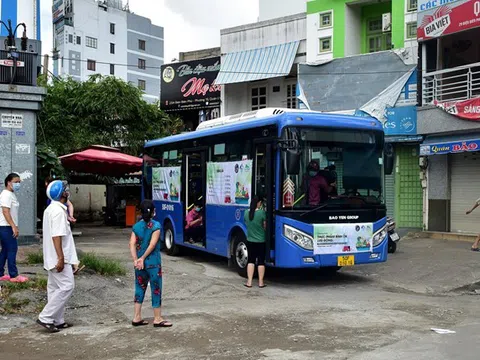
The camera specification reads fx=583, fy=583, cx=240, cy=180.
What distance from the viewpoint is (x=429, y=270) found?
501 inches

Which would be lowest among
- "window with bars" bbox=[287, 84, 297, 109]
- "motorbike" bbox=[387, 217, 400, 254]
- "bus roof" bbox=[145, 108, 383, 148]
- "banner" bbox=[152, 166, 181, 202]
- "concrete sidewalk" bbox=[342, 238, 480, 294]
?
"concrete sidewalk" bbox=[342, 238, 480, 294]

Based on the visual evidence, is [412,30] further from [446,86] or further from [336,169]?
[336,169]

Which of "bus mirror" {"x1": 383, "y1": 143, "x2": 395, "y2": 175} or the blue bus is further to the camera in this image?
"bus mirror" {"x1": 383, "y1": 143, "x2": 395, "y2": 175}

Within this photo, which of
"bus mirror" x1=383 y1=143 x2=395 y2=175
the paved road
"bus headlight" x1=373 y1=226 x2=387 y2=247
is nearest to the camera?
the paved road

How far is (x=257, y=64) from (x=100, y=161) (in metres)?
8.68

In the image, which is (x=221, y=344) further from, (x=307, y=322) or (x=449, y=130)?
(x=449, y=130)

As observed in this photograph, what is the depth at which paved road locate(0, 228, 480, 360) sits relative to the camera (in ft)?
21.2

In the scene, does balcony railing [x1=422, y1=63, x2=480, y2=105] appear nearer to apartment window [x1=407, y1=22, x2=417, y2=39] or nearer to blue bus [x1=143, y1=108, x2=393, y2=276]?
apartment window [x1=407, y1=22, x2=417, y2=39]

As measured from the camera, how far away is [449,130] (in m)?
17.3

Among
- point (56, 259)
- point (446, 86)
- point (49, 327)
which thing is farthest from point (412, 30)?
point (49, 327)

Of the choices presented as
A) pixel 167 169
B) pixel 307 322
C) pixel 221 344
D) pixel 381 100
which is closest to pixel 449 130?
pixel 381 100

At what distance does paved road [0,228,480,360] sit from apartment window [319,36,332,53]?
1219 cm

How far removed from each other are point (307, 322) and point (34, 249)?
7.76 metres

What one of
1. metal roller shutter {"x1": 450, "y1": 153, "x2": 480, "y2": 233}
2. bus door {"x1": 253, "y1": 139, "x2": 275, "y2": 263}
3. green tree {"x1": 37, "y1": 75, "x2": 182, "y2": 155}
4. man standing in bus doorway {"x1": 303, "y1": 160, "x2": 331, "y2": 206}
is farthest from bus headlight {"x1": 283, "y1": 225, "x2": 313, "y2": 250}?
green tree {"x1": 37, "y1": 75, "x2": 182, "y2": 155}
